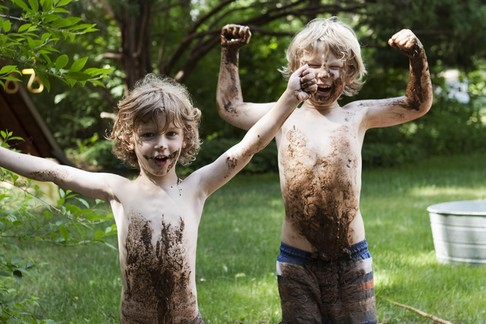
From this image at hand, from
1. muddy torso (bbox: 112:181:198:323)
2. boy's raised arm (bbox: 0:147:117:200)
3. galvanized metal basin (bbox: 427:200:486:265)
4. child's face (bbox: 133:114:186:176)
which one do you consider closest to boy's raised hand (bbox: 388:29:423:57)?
child's face (bbox: 133:114:186:176)

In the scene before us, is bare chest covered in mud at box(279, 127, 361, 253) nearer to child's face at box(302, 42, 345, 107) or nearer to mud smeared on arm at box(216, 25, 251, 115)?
child's face at box(302, 42, 345, 107)

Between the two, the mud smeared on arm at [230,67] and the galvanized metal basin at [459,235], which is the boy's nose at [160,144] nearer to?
the mud smeared on arm at [230,67]

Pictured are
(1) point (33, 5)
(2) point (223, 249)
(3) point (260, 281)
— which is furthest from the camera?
(2) point (223, 249)

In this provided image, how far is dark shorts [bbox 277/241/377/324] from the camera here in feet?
9.86

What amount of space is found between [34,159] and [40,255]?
3.72m

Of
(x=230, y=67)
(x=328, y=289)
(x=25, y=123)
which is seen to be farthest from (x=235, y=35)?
(x=25, y=123)

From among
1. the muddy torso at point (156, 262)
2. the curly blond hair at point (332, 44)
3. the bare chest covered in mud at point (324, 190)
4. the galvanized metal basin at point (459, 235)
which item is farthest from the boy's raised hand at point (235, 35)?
the galvanized metal basin at point (459, 235)

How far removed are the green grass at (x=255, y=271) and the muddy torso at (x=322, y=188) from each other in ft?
3.74

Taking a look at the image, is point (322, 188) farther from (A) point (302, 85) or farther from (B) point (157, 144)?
(B) point (157, 144)

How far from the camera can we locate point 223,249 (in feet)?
20.0

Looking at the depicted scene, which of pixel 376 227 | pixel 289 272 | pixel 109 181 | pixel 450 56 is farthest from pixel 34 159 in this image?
pixel 450 56

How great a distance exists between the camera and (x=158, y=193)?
8.29ft

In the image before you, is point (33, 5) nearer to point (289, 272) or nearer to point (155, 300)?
point (155, 300)

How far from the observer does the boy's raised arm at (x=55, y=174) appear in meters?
2.40
